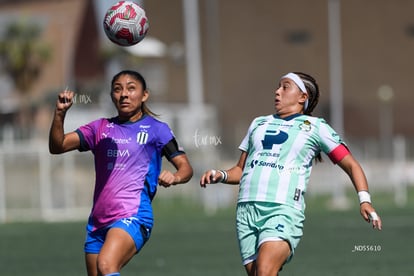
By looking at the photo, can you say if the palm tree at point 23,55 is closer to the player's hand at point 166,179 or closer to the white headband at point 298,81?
the white headband at point 298,81

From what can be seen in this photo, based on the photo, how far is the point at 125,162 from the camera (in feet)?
29.7

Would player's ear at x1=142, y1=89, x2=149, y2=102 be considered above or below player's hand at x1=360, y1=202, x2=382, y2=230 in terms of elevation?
above

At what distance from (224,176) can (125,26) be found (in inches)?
61.3

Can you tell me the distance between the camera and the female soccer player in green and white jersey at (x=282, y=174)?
28.6 feet

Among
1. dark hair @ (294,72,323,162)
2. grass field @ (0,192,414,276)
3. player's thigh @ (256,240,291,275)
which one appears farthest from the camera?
grass field @ (0,192,414,276)

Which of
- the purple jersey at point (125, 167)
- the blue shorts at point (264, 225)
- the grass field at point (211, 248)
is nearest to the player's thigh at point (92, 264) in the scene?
the purple jersey at point (125, 167)

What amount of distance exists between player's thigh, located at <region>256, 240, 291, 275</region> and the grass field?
5.57 meters

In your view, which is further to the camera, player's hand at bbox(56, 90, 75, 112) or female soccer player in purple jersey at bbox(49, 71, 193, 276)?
female soccer player in purple jersey at bbox(49, 71, 193, 276)

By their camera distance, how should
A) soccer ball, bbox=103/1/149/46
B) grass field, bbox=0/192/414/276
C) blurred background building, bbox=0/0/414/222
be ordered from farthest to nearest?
blurred background building, bbox=0/0/414/222
grass field, bbox=0/192/414/276
soccer ball, bbox=103/1/149/46

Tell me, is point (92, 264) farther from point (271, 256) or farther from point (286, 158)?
point (286, 158)

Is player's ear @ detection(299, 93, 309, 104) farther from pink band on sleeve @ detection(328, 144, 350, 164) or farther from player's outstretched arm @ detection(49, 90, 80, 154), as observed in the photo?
player's outstretched arm @ detection(49, 90, 80, 154)

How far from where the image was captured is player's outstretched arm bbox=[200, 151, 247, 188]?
8.96m

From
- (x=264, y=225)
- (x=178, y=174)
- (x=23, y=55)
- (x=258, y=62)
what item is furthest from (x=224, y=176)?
(x=23, y=55)

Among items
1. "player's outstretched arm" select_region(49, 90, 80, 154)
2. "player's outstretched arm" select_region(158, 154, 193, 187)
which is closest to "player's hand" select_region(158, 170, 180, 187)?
"player's outstretched arm" select_region(158, 154, 193, 187)
